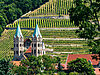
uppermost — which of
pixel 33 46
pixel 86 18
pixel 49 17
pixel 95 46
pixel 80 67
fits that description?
pixel 86 18

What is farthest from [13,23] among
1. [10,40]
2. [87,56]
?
[87,56]

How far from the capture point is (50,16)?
15475 centimetres

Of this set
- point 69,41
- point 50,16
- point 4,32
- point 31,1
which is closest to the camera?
point 69,41

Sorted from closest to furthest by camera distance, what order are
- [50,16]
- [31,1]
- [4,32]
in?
[4,32], [50,16], [31,1]

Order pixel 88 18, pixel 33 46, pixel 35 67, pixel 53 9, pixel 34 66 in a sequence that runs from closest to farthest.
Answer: pixel 88 18
pixel 35 67
pixel 34 66
pixel 33 46
pixel 53 9

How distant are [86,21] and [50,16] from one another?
122 m

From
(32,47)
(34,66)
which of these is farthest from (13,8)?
(34,66)

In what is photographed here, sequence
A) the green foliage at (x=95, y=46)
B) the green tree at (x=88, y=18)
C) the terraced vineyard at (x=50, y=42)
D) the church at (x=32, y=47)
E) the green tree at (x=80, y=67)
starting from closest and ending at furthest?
the green foliage at (x=95, y=46) < the green tree at (x=88, y=18) < the green tree at (x=80, y=67) < the church at (x=32, y=47) < the terraced vineyard at (x=50, y=42)

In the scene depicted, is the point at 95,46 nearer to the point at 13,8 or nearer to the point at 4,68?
the point at 4,68

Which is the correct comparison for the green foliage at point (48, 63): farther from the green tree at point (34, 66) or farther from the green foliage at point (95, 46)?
the green foliage at point (95, 46)

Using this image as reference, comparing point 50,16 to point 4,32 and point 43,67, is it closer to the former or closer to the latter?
point 4,32

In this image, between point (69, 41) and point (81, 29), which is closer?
point (81, 29)

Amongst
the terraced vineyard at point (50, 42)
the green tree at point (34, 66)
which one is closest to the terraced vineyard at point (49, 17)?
the terraced vineyard at point (50, 42)

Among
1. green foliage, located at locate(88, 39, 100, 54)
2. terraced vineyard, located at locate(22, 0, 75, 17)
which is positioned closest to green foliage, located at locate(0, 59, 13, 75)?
green foliage, located at locate(88, 39, 100, 54)
